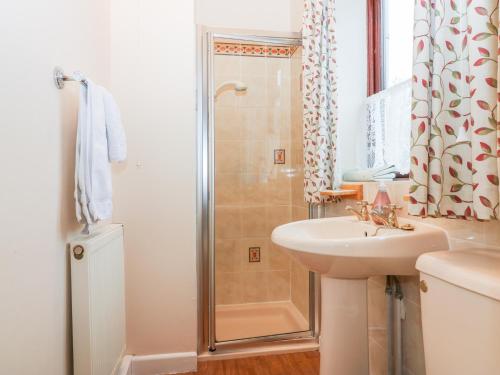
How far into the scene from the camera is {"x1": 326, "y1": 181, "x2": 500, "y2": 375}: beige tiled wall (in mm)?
833

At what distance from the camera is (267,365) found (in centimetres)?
171

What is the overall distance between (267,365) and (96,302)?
104 cm

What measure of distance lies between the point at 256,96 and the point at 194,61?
2.28ft

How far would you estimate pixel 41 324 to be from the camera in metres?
0.89

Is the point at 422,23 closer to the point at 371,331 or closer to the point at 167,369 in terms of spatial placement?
the point at 371,331

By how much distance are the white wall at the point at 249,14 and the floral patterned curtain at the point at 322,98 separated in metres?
0.54

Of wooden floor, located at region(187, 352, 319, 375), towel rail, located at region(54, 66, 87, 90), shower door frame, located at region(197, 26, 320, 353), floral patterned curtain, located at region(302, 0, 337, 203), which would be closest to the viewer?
towel rail, located at region(54, 66, 87, 90)

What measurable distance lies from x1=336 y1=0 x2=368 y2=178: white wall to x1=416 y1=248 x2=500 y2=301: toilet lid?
99cm

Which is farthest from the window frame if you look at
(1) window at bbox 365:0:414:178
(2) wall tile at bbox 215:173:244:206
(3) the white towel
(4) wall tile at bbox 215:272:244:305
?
(4) wall tile at bbox 215:272:244:305

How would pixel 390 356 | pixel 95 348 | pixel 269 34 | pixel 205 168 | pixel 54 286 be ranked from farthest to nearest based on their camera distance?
pixel 269 34 → pixel 205 168 → pixel 390 356 → pixel 95 348 → pixel 54 286

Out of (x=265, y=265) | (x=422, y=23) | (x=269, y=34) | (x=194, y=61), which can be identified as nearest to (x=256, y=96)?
(x=269, y=34)

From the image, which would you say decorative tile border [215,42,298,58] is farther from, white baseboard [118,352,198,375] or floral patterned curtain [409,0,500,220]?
white baseboard [118,352,198,375]

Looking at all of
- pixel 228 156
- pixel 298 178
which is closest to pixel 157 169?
pixel 228 156

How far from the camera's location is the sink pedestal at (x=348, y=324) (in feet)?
3.59
